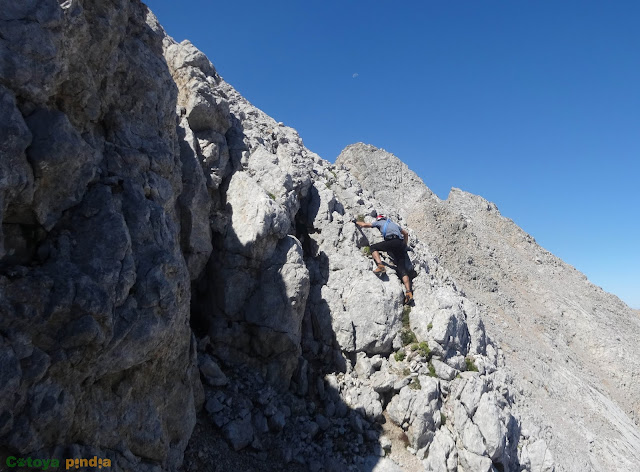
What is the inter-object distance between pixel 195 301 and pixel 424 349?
1057 cm

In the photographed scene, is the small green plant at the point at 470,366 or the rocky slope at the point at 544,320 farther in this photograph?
the rocky slope at the point at 544,320

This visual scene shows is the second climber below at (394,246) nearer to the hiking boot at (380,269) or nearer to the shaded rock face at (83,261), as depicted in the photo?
Result: the hiking boot at (380,269)

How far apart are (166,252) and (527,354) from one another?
88.2 feet

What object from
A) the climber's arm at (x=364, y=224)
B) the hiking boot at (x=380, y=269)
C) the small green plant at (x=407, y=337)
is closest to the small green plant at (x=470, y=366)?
the small green plant at (x=407, y=337)

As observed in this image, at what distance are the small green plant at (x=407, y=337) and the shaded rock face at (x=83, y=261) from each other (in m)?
10.2

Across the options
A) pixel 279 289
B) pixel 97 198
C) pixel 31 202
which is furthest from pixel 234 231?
pixel 31 202

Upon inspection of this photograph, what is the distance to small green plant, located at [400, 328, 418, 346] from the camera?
19.3 meters

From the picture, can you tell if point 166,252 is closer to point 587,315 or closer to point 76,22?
point 76,22

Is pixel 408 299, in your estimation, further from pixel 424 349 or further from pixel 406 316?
pixel 424 349

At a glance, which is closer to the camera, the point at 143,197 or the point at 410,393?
the point at 143,197

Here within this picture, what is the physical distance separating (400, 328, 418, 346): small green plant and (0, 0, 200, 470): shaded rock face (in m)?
10.2

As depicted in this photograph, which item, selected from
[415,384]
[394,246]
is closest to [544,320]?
[394,246]

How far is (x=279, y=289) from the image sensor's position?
17.6 metres

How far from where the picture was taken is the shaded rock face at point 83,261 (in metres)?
8.37
